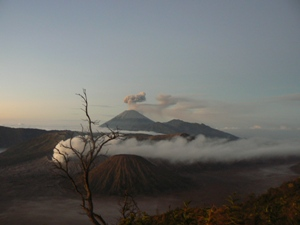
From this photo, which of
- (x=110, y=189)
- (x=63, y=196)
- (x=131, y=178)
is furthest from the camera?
(x=131, y=178)

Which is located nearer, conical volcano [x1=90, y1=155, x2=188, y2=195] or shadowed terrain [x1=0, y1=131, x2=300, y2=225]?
shadowed terrain [x1=0, y1=131, x2=300, y2=225]

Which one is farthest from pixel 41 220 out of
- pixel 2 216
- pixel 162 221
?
pixel 162 221

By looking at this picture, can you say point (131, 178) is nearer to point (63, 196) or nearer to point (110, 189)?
point (110, 189)

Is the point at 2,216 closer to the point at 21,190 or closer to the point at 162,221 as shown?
the point at 21,190

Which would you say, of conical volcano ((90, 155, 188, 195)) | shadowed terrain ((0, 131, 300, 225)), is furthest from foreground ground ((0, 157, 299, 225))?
A: conical volcano ((90, 155, 188, 195))

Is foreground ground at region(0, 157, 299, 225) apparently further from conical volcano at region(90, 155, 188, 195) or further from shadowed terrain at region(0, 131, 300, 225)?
conical volcano at region(90, 155, 188, 195)

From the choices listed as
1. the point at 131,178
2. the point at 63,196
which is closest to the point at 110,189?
the point at 131,178

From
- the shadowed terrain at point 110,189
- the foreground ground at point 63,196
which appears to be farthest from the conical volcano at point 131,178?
the foreground ground at point 63,196

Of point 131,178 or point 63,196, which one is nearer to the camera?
point 63,196
